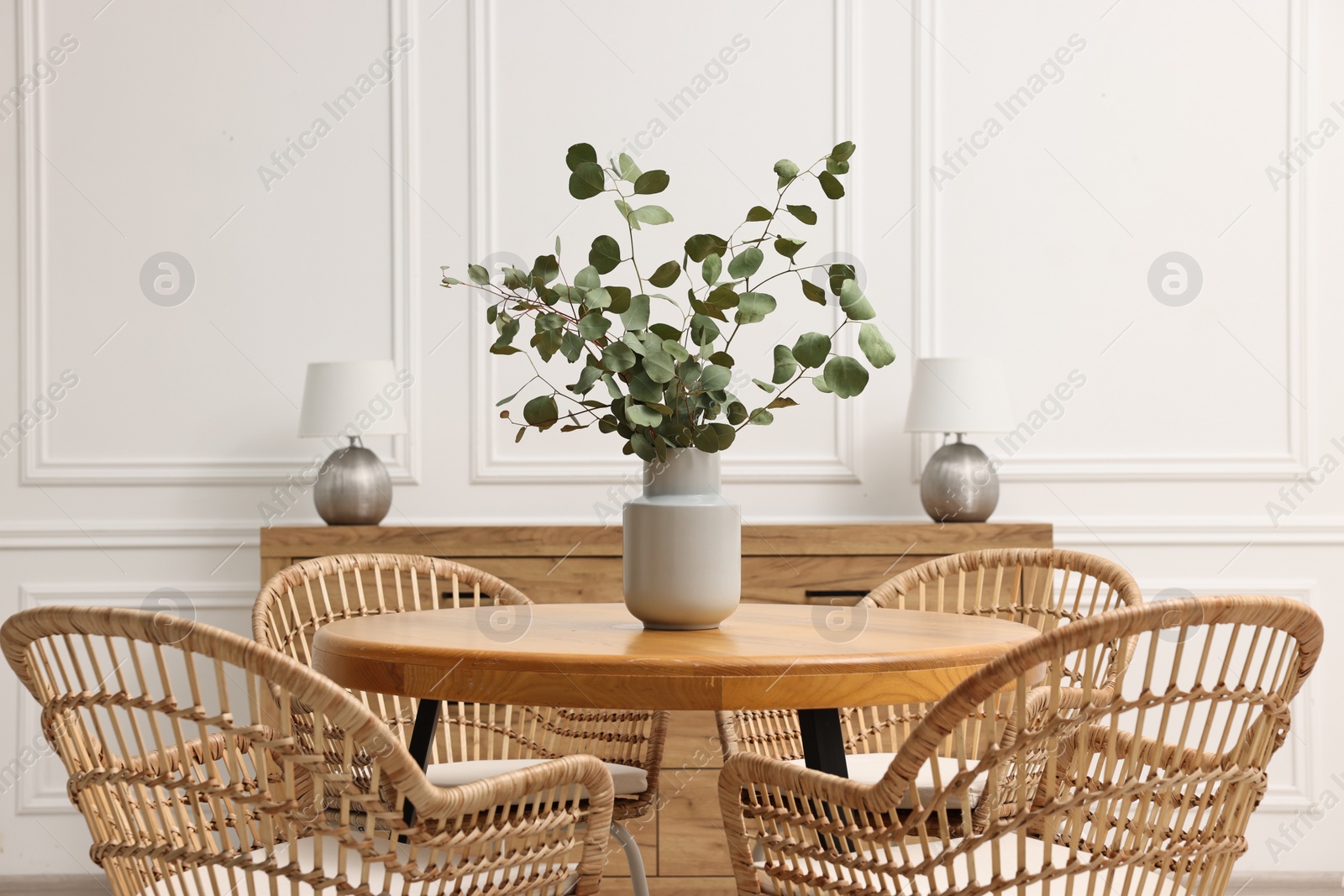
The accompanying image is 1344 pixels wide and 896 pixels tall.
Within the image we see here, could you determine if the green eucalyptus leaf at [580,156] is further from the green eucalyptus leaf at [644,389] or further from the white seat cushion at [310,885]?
the white seat cushion at [310,885]

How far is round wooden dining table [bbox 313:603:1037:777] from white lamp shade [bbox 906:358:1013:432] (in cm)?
129

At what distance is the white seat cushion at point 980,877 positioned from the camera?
118cm

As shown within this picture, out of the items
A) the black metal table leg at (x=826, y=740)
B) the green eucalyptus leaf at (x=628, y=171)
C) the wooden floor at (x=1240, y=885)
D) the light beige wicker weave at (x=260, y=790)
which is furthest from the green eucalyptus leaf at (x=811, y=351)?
the wooden floor at (x=1240, y=885)

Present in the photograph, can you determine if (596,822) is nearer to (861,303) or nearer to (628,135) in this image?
(861,303)

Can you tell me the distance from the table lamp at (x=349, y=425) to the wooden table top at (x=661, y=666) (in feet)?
4.29

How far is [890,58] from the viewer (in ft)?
10.8

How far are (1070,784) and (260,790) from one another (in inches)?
33.3

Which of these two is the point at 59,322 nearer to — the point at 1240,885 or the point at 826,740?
the point at 826,740

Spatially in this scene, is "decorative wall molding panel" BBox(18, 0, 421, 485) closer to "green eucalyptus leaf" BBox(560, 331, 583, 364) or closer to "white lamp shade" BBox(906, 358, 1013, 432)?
"white lamp shade" BBox(906, 358, 1013, 432)

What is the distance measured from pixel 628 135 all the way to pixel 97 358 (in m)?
1.69

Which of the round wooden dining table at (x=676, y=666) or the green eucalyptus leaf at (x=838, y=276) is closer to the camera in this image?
the round wooden dining table at (x=676, y=666)

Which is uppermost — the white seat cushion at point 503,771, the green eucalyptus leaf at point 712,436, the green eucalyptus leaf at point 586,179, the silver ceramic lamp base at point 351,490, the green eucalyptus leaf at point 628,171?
the green eucalyptus leaf at point 628,171

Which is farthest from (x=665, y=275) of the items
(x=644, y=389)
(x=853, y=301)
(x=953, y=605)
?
(x=953, y=605)

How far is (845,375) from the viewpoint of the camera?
1.51 m
